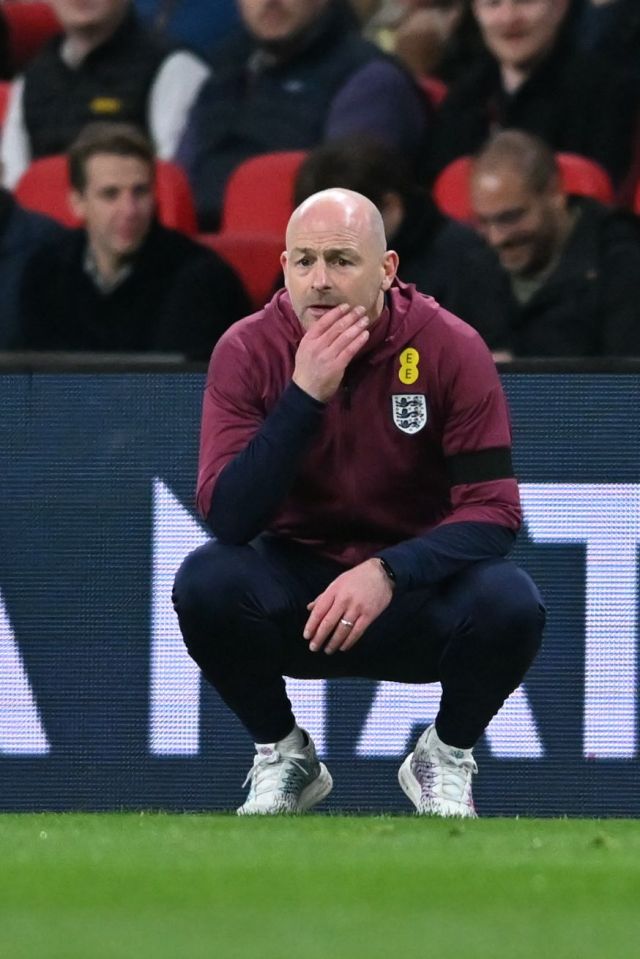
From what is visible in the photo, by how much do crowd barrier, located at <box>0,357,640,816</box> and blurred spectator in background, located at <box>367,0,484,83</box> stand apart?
2076 millimetres

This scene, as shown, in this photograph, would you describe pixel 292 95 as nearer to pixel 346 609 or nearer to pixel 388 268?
pixel 388 268

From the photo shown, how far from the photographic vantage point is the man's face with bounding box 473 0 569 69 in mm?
6559

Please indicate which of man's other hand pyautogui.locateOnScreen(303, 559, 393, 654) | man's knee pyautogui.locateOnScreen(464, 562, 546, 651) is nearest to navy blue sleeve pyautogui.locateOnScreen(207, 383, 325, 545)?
man's other hand pyautogui.locateOnScreen(303, 559, 393, 654)

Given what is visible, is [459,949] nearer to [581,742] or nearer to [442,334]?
[442,334]

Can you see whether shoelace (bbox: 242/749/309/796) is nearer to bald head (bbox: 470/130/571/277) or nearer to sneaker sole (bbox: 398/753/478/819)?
sneaker sole (bbox: 398/753/478/819)

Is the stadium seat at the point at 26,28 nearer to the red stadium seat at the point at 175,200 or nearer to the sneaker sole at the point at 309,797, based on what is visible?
the red stadium seat at the point at 175,200

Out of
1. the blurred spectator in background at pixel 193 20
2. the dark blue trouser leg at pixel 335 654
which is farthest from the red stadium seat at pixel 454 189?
the dark blue trouser leg at pixel 335 654

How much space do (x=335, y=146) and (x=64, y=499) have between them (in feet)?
5.24

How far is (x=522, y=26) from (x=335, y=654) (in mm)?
2970

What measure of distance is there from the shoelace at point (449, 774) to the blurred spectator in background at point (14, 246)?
2.48 meters

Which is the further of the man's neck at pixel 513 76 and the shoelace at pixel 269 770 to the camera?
the man's neck at pixel 513 76

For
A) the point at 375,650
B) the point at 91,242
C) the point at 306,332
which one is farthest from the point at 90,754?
the point at 91,242

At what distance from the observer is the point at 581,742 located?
5152mm

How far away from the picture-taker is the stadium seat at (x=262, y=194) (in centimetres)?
673
